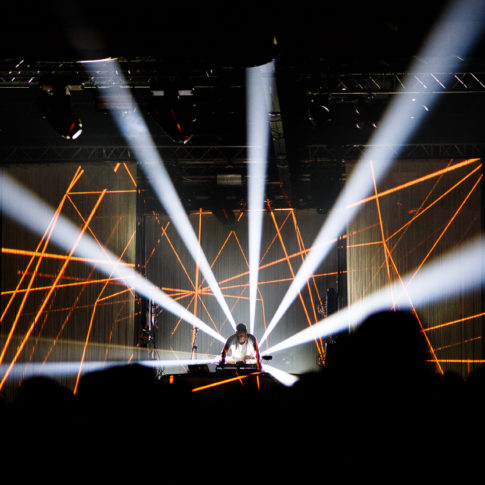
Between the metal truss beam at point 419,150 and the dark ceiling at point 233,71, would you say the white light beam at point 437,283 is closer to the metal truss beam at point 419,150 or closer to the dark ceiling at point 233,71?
the metal truss beam at point 419,150

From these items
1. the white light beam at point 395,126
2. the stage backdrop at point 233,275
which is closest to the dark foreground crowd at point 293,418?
the white light beam at point 395,126

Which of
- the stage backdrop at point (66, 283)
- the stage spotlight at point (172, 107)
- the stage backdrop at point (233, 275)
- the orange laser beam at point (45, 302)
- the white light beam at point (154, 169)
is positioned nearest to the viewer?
the stage spotlight at point (172, 107)

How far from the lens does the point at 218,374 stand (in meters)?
4.96

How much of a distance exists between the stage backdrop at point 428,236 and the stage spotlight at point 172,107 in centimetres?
474

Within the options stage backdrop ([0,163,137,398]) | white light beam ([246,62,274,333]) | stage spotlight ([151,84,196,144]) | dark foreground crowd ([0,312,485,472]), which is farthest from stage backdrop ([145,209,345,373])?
dark foreground crowd ([0,312,485,472])

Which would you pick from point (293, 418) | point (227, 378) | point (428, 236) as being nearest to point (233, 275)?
point (428, 236)

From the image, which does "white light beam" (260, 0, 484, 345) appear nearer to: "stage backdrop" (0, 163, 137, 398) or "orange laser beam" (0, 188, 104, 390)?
"stage backdrop" (0, 163, 137, 398)

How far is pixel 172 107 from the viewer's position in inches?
203

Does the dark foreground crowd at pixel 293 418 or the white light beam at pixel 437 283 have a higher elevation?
the white light beam at pixel 437 283

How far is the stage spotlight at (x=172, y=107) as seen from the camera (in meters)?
5.16

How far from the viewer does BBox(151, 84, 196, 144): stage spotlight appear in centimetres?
516

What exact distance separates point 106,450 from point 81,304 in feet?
24.5

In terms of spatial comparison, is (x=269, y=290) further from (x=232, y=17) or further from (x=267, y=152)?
(x=232, y=17)

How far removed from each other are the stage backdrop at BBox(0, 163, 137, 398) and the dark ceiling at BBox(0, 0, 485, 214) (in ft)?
1.99
